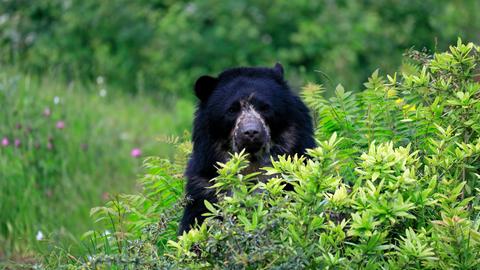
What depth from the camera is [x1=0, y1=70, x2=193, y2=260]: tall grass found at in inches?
325

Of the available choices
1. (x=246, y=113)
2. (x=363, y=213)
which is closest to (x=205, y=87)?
(x=246, y=113)

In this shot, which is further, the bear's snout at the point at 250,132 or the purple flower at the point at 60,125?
the purple flower at the point at 60,125

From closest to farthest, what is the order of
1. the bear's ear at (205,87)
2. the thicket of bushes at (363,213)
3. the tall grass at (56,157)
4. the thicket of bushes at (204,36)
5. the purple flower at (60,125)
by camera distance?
the thicket of bushes at (363,213)
the bear's ear at (205,87)
the tall grass at (56,157)
the purple flower at (60,125)
the thicket of bushes at (204,36)

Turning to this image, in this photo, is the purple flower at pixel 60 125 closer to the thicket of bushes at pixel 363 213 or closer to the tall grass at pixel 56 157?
the tall grass at pixel 56 157

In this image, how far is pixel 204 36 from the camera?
14.5m

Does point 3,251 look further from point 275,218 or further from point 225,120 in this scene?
point 275,218

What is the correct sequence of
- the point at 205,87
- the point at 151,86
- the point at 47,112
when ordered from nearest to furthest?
the point at 205,87 → the point at 47,112 → the point at 151,86

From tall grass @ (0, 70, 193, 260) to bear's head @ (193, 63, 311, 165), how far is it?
6.23ft

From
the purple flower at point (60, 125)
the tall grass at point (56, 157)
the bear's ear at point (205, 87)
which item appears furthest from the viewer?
the purple flower at point (60, 125)

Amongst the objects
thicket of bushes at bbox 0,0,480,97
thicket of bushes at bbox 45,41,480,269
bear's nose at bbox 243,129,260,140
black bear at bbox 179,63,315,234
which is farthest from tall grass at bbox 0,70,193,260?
thicket of bushes at bbox 0,0,480,97

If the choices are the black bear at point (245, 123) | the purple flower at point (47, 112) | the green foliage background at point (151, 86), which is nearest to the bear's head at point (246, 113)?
the black bear at point (245, 123)

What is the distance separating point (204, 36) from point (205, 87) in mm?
8466

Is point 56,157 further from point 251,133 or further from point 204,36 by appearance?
point 204,36

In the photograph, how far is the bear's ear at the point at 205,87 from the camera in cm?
604
